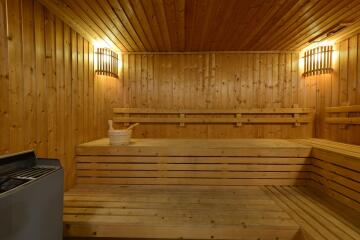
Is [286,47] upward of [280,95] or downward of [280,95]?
upward

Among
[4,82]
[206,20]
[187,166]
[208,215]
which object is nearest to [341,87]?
[206,20]

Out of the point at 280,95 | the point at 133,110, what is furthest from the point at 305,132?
the point at 133,110

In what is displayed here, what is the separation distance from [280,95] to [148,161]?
9.46ft

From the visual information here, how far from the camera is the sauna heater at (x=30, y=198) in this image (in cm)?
94

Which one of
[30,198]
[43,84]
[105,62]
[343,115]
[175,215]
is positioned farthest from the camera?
[105,62]

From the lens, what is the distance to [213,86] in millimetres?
3902

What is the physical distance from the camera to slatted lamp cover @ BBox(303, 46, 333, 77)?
3.31 metres

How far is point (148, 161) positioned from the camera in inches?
108

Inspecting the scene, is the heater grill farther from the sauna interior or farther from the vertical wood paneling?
the vertical wood paneling

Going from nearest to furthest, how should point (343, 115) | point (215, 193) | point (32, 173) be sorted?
point (32, 173), point (215, 193), point (343, 115)

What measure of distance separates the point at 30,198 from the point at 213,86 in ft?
11.1

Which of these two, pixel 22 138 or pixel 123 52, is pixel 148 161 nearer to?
pixel 22 138

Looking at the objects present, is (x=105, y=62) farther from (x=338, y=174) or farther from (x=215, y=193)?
(x=338, y=174)

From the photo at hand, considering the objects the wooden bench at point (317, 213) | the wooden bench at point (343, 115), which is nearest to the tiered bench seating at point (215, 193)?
the wooden bench at point (317, 213)
